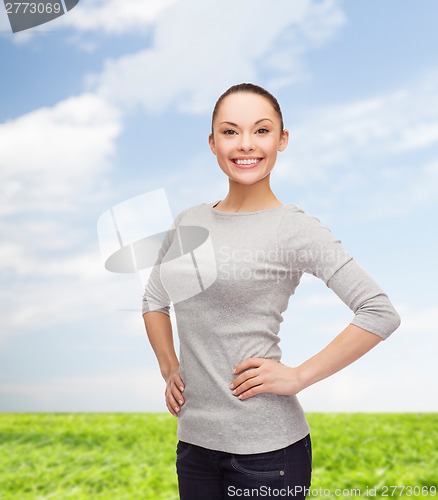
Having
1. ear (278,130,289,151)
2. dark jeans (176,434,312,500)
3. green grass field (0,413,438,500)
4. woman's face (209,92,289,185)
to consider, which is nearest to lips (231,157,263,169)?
woman's face (209,92,289,185)

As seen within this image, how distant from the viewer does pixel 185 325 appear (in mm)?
1601

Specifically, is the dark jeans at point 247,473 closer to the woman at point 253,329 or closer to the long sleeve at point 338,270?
the woman at point 253,329

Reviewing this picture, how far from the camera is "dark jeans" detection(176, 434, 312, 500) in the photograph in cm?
146

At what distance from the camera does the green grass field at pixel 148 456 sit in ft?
13.4

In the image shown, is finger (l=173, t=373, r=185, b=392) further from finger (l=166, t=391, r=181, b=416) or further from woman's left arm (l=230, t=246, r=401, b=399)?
woman's left arm (l=230, t=246, r=401, b=399)

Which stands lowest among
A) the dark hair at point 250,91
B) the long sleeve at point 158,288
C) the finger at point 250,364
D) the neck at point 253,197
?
the finger at point 250,364

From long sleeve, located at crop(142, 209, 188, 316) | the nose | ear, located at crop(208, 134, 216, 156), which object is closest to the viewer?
the nose

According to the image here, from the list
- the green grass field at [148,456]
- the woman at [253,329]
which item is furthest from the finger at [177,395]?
the green grass field at [148,456]

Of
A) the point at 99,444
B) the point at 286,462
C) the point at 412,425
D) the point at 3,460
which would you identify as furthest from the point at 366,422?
the point at 286,462

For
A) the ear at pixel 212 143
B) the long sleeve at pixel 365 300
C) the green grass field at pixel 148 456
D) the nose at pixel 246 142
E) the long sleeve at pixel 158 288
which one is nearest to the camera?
the long sleeve at pixel 365 300

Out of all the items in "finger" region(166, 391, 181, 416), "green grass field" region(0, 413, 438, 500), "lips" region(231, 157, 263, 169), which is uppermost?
"lips" region(231, 157, 263, 169)

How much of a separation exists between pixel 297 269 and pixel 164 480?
10.2 ft

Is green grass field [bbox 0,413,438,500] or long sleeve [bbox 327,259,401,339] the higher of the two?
long sleeve [bbox 327,259,401,339]

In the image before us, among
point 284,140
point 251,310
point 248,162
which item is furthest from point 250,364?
point 284,140
